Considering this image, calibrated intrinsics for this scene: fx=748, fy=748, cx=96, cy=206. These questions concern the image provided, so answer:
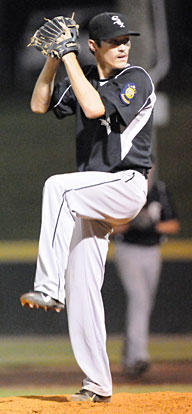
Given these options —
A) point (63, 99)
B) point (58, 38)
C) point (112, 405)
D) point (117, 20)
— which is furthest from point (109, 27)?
point (112, 405)

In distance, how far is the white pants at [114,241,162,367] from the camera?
4.70 meters

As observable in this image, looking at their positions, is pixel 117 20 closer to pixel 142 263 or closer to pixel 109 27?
pixel 109 27

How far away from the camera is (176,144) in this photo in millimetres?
4746

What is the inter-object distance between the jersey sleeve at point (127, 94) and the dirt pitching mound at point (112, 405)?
55.7 inches

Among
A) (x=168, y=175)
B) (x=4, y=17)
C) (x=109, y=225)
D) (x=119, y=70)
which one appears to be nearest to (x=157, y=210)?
(x=168, y=175)

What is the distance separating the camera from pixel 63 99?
405cm

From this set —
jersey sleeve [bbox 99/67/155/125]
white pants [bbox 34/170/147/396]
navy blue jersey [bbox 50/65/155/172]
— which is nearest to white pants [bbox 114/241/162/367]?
white pants [bbox 34/170/147/396]

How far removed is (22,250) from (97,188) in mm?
1266

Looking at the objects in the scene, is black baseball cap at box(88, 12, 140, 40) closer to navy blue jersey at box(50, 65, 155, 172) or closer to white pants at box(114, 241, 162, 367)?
navy blue jersey at box(50, 65, 155, 172)

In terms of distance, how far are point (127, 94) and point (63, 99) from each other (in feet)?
1.65

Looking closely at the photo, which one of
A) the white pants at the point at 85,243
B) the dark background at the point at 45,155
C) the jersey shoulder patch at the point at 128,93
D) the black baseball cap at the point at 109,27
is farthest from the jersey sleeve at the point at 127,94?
the dark background at the point at 45,155

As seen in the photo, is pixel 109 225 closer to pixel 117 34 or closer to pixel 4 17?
pixel 117 34

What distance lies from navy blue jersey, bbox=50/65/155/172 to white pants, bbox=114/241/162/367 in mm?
903

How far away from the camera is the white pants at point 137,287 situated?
470 centimetres
